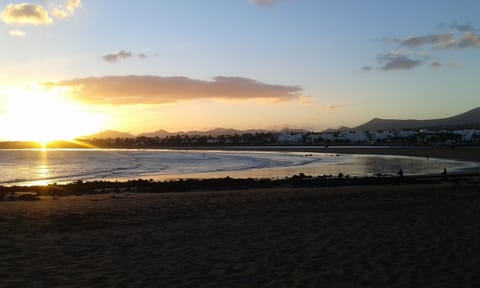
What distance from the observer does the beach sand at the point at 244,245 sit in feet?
25.4

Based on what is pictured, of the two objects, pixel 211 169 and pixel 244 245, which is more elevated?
pixel 244 245

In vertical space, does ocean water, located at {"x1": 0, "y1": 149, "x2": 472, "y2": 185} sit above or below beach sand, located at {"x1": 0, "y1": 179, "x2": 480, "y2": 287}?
below

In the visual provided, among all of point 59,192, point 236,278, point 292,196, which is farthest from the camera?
point 59,192

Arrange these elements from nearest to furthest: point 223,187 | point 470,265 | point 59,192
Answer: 1. point 470,265
2. point 59,192
3. point 223,187

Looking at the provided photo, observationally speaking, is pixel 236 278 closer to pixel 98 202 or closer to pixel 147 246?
pixel 147 246

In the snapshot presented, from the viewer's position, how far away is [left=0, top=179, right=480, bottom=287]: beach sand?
775 centimetres

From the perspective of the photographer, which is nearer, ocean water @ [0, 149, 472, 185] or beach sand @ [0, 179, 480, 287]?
beach sand @ [0, 179, 480, 287]

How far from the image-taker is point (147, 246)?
33.7 ft

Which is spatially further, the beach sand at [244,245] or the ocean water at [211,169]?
the ocean water at [211,169]

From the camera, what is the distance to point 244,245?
10.2 meters

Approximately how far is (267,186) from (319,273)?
18866 millimetres

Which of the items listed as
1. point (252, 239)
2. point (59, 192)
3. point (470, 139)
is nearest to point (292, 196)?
point (252, 239)

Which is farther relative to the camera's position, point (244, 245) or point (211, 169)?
point (211, 169)

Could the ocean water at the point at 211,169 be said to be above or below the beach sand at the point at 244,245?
below
